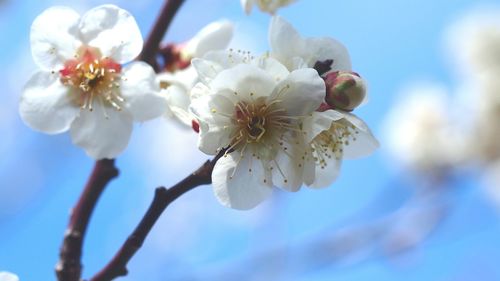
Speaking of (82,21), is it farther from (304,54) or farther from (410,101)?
(410,101)

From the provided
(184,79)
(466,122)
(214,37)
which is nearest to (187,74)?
(184,79)

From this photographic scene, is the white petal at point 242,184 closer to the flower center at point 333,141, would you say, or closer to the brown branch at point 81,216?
the flower center at point 333,141

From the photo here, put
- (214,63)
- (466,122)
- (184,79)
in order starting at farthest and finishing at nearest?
(466,122)
(184,79)
(214,63)

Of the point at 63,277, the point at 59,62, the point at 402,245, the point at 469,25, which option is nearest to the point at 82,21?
the point at 59,62

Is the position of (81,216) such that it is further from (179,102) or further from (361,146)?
(361,146)

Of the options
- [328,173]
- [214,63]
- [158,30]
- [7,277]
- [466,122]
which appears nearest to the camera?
[7,277]

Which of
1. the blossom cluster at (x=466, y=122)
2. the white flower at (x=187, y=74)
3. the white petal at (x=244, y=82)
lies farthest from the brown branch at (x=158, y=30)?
the blossom cluster at (x=466, y=122)

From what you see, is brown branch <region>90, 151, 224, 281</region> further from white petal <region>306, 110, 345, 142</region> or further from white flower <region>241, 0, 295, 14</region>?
white flower <region>241, 0, 295, 14</region>

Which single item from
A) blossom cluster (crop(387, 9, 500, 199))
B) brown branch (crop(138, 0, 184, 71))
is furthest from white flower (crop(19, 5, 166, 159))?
blossom cluster (crop(387, 9, 500, 199))
